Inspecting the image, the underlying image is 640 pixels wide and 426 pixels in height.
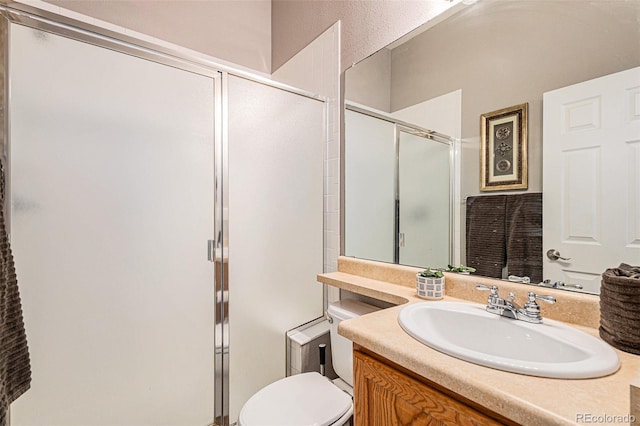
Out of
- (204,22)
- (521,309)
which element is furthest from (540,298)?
(204,22)

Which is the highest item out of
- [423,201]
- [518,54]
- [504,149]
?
[518,54]

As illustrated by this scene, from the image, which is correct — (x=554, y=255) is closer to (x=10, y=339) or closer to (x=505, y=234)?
(x=505, y=234)

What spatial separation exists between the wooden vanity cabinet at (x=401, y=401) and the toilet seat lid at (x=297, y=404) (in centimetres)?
36

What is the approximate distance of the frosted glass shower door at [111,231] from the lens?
3.28 ft

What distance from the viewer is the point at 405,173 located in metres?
1.38

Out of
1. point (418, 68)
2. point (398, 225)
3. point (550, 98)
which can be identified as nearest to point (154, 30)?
point (418, 68)

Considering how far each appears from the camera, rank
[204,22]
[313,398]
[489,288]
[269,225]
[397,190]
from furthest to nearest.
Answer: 1. [204,22]
2. [269,225]
3. [397,190]
4. [313,398]
5. [489,288]

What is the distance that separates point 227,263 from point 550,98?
53.4 inches

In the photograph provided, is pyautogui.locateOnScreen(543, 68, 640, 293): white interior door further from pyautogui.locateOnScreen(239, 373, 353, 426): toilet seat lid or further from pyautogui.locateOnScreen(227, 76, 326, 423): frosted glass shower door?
pyautogui.locateOnScreen(227, 76, 326, 423): frosted glass shower door

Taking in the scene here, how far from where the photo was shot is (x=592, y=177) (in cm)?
82

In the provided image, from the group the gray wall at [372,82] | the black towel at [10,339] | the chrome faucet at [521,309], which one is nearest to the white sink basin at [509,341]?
the chrome faucet at [521,309]

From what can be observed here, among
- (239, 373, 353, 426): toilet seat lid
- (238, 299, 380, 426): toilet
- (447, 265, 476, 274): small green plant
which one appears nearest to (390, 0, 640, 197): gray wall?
(447, 265, 476, 274): small green plant

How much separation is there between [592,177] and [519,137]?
0.22 metres

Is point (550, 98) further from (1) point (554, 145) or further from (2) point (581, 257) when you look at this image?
(2) point (581, 257)
